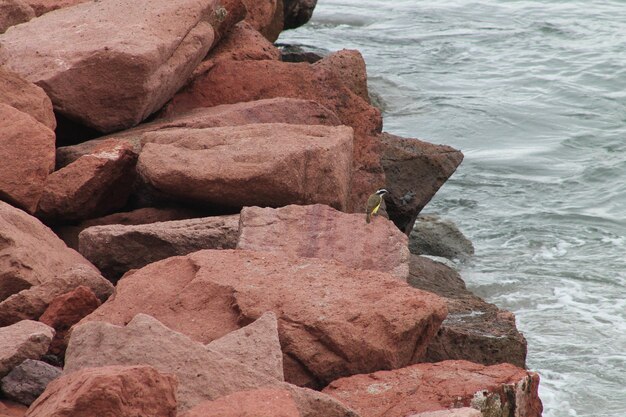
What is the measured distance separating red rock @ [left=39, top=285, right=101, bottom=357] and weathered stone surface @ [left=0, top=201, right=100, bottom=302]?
140 mm

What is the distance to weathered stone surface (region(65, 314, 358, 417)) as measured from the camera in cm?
316

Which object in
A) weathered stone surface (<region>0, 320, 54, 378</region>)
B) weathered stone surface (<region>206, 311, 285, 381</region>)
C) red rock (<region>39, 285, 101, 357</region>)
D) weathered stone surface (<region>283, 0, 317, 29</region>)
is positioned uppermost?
weathered stone surface (<region>206, 311, 285, 381</region>)

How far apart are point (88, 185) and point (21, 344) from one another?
2.00 m

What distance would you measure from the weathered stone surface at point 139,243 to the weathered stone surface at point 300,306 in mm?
484

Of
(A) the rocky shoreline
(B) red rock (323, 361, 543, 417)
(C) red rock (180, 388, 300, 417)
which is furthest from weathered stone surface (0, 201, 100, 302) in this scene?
(C) red rock (180, 388, 300, 417)

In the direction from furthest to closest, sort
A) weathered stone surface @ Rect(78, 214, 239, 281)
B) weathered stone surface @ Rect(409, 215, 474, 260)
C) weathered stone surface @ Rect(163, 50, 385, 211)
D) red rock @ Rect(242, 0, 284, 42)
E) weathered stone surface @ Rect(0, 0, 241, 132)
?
red rock @ Rect(242, 0, 284, 42) < weathered stone surface @ Rect(409, 215, 474, 260) < weathered stone surface @ Rect(163, 50, 385, 211) < weathered stone surface @ Rect(0, 0, 241, 132) < weathered stone surface @ Rect(78, 214, 239, 281)

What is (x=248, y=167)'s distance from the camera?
5.23 m

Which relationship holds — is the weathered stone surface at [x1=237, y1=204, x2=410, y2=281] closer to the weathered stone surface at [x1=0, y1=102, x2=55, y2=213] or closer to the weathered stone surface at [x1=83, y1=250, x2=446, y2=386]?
the weathered stone surface at [x1=83, y1=250, x2=446, y2=386]

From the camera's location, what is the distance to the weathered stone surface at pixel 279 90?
6.82 meters

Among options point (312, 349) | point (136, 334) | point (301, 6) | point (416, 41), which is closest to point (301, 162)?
point (312, 349)

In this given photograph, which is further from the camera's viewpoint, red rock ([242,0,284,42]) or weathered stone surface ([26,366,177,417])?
red rock ([242,0,284,42])

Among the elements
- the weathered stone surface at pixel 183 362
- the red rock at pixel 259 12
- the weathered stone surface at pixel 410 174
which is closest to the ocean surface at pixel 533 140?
the weathered stone surface at pixel 410 174

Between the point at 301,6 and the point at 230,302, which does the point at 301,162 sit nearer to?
the point at 230,302

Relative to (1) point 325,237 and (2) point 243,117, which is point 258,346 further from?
(2) point 243,117
